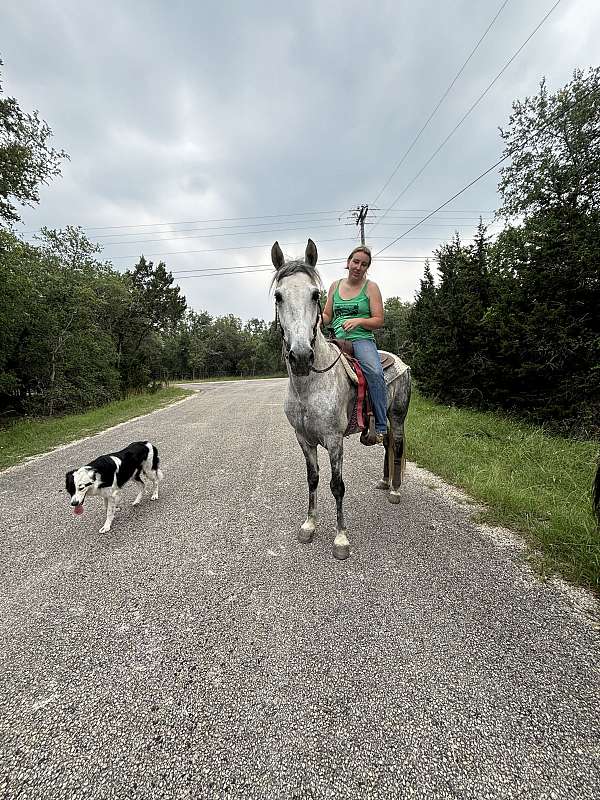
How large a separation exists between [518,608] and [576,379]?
747cm

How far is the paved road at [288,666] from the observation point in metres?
1.38

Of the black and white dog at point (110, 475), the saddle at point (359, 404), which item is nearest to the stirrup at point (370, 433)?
the saddle at point (359, 404)

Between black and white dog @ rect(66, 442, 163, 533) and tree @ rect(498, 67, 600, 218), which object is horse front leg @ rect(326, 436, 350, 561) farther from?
tree @ rect(498, 67, 600, 218)

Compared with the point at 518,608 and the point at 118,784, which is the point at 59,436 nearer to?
the point at 118,784

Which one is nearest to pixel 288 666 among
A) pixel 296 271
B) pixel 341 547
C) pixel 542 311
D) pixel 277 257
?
pixel 341 547

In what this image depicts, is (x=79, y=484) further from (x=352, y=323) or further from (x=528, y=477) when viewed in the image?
(x=528, y=477)

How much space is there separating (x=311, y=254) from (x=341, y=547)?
8.90 feet

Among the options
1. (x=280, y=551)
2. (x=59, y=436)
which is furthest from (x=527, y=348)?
(x=59, y=436)

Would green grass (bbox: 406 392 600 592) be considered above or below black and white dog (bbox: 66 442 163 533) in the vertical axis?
below

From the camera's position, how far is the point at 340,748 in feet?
4.83

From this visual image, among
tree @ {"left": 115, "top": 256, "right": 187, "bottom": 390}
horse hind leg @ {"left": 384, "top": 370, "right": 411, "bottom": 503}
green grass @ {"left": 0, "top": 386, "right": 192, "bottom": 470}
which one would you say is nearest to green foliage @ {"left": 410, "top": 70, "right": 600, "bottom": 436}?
horse hind leg @ {"left": 384, "top": 370, "right": 411, "bottom": 503}

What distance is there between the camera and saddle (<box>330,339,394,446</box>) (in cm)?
348

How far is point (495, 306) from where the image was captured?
9.40m

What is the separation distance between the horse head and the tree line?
6.15 feet
